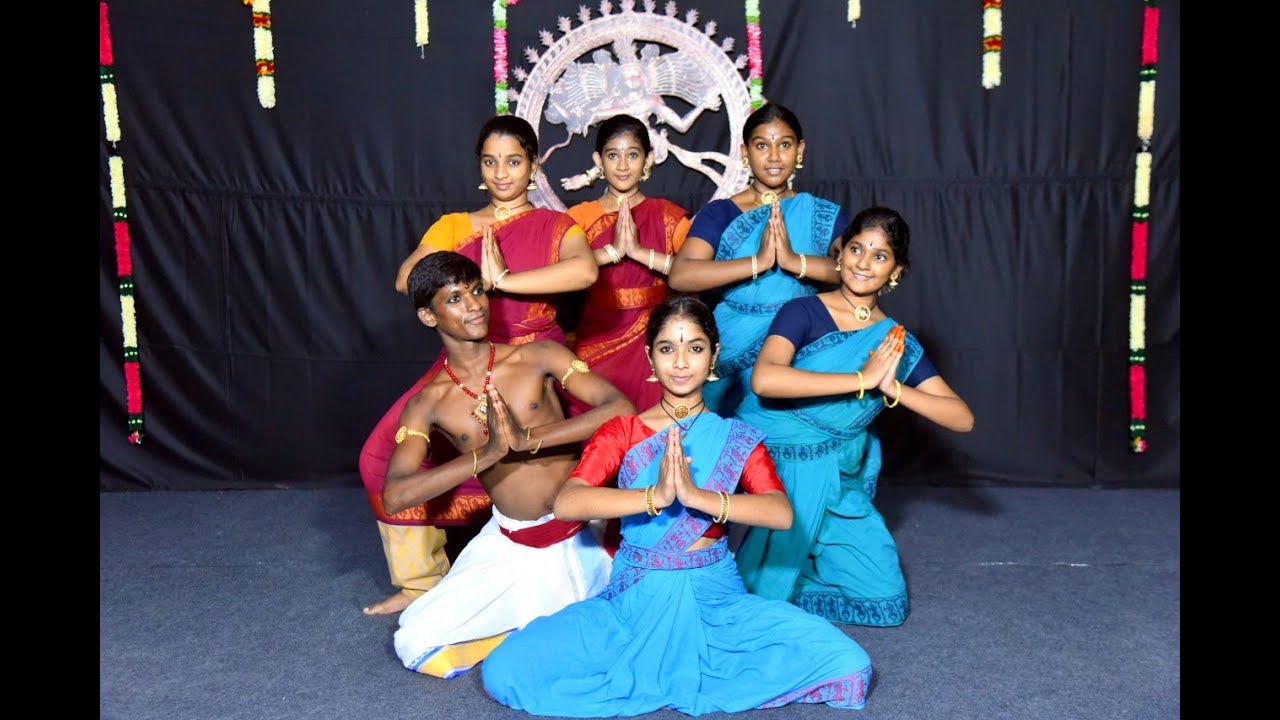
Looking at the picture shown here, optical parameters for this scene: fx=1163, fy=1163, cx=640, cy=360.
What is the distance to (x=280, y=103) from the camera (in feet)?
16.8

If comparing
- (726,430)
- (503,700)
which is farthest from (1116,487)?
(503,700)

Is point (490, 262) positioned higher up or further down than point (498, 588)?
higher up

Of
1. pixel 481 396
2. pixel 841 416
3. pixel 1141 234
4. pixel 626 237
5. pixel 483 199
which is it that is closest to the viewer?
pixel 481 396

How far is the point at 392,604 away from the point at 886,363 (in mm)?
1705

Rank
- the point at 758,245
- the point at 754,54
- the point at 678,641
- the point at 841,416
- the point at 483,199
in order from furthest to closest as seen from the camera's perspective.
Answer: the point at 483,199 → the point at 754,54 → the point at 758,245 → the point at 841,416 → the point at 678,641

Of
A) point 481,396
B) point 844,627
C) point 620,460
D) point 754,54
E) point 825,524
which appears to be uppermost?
point 754,54

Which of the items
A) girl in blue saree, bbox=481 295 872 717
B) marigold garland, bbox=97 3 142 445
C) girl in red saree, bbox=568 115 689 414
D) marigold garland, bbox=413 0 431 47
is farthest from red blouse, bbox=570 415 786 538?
marigold garland, bbox=97 3 142 445

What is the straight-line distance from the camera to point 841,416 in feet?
11.4

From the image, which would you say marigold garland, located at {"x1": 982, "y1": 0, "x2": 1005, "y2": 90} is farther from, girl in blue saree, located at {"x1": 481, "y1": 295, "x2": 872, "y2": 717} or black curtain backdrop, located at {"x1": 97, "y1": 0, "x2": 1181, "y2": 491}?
girl in blue saree, located at {"x1": 481, "y1": 295, "x2": 872, "y2": 717}

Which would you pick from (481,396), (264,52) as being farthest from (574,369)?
(264,52)

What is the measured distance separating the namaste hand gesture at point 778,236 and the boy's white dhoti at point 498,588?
1.02 meters

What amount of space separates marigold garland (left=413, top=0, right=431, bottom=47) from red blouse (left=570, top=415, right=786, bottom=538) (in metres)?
2.66

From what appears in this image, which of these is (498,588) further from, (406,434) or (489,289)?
(489,289)

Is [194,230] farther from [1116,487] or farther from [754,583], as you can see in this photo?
[1116,487]
